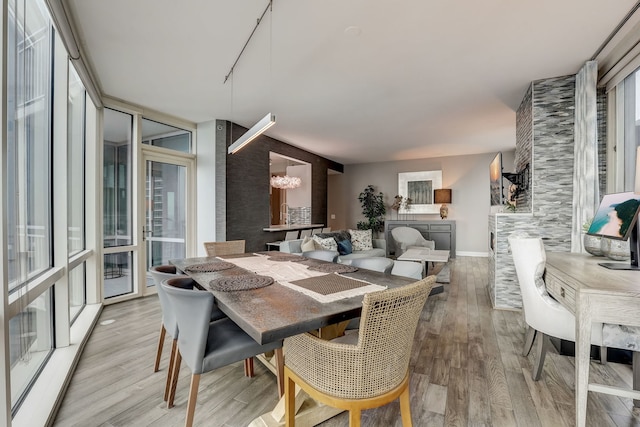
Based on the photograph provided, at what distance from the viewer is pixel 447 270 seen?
5621 millimetres

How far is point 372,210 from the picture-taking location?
8281 millimetres

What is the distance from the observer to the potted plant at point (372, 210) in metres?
8.26

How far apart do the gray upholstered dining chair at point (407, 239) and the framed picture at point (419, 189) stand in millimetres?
1031

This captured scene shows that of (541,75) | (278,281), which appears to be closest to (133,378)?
(278,281)

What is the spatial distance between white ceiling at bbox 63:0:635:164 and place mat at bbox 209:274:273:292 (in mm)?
1887

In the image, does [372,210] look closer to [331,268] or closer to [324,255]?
[324,255]

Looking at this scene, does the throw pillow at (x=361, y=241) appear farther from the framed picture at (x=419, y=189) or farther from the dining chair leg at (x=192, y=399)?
the dining chair leg at (x=192, y=399)

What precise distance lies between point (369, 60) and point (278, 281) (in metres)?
2.20

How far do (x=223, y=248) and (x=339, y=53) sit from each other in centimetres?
239

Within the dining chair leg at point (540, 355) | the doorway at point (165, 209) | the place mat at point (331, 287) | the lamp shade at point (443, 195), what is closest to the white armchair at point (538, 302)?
the dining chair leg at point (540, 355)

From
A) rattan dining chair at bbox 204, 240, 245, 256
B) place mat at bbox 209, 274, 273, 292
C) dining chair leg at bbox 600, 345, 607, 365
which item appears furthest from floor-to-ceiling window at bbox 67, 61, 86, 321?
dining chair leg at bbox 600, 345, 607, 365

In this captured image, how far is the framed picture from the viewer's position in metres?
7.72

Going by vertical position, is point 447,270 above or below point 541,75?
below

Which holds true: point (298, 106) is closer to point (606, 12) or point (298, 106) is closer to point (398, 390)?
point (606, 12)
